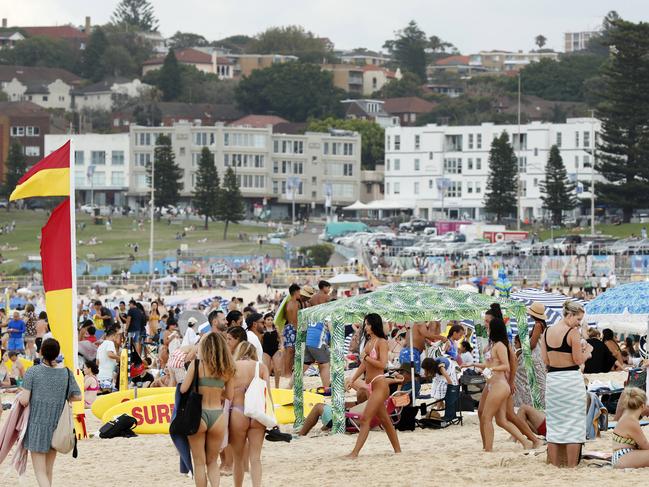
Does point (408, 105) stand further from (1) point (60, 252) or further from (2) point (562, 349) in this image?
(2) point (562, 349)

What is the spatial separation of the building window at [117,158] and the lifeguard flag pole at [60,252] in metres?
97.2

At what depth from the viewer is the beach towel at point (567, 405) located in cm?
1143

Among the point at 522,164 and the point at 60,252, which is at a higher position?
the point at 522,164

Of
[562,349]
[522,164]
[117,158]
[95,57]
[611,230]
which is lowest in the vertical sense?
[611,230]

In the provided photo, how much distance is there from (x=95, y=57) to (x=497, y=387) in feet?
502

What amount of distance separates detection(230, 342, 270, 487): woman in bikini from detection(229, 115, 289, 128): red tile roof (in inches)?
4148

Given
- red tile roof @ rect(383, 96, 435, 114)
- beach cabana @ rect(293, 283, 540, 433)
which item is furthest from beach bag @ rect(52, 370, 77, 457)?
red tile roof @ rect(383, 96, 435, 114)

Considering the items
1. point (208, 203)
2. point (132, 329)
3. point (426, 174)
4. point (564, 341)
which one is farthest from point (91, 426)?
point (426, 174)

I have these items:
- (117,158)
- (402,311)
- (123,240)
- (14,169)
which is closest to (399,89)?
(117,158)

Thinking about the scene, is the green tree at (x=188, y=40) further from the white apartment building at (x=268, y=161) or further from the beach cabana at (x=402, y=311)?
the beach cabana at (x=402, y=311)

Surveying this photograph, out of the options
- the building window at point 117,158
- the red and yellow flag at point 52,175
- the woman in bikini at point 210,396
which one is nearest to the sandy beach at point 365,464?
the woman in bikini at point 210,396

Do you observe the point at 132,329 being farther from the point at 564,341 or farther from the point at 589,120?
the point at 589,120

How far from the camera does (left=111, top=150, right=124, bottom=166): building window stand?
110m

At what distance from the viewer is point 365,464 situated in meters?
12.3
